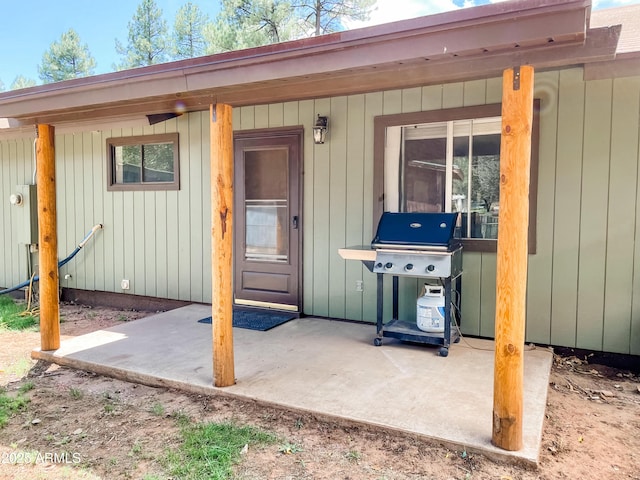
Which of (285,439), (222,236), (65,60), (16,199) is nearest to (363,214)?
(222,236)

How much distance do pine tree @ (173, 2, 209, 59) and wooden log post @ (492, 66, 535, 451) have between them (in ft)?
43.6

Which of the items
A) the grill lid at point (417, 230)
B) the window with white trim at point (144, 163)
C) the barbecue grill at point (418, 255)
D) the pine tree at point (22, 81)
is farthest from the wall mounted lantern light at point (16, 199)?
the pine tree at point (22, 81)

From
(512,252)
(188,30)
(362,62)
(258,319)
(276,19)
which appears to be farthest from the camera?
(188,30)

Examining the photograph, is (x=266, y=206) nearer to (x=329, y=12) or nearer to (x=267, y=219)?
(x=267, y=219)

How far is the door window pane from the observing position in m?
5.08

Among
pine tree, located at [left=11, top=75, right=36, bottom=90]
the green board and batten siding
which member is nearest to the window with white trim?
the green board and batten siding

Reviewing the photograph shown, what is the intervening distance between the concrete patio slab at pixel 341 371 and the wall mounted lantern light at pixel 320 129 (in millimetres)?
1852

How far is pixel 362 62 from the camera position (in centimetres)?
248

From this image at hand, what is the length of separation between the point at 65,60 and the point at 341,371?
54.8 feet

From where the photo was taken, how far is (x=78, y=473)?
230cm

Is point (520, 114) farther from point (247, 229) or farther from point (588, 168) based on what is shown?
point (247, 229)

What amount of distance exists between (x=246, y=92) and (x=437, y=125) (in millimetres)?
1997

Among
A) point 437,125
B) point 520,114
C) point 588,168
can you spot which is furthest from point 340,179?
point 520,114

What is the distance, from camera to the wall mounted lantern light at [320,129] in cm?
470
